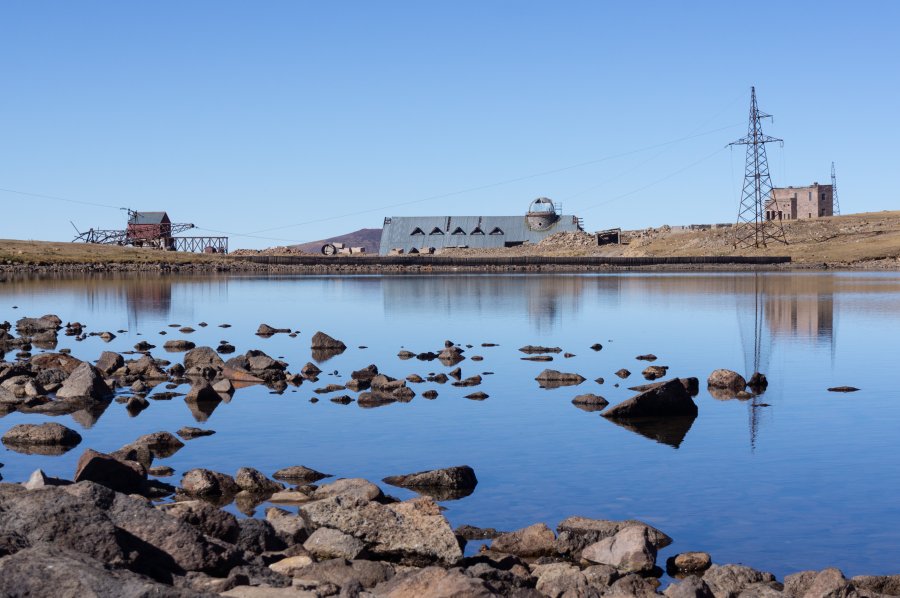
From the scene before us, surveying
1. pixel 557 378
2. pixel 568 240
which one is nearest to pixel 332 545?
pixel 557 378

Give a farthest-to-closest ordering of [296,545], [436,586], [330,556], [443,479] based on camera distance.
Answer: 1. [443,479]
2. [296,545]
3. [330,556]
4. [436,586]

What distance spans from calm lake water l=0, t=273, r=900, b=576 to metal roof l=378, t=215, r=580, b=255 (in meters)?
120

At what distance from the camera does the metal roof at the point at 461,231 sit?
6649 inches

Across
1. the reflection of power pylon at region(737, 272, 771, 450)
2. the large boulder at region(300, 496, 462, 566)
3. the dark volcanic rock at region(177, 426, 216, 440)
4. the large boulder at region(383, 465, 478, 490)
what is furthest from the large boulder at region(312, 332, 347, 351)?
the large boulder at region(300, 496, 462, 566)

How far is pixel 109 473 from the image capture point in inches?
→ 588

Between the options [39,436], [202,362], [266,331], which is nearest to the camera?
[39,436]

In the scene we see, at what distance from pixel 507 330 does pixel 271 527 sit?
33964 mm

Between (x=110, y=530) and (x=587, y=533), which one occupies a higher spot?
(x=110, y=530)

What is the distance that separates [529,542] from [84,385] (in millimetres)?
15728

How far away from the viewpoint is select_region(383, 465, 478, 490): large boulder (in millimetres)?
16078

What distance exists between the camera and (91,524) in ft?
32.7

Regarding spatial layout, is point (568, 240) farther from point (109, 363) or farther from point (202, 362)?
point (109, 363)

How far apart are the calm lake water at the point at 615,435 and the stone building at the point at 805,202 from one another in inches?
5925

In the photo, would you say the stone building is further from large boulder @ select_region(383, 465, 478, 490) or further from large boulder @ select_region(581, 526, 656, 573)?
large boulder @ select_region(581, 526, 656, 573)
